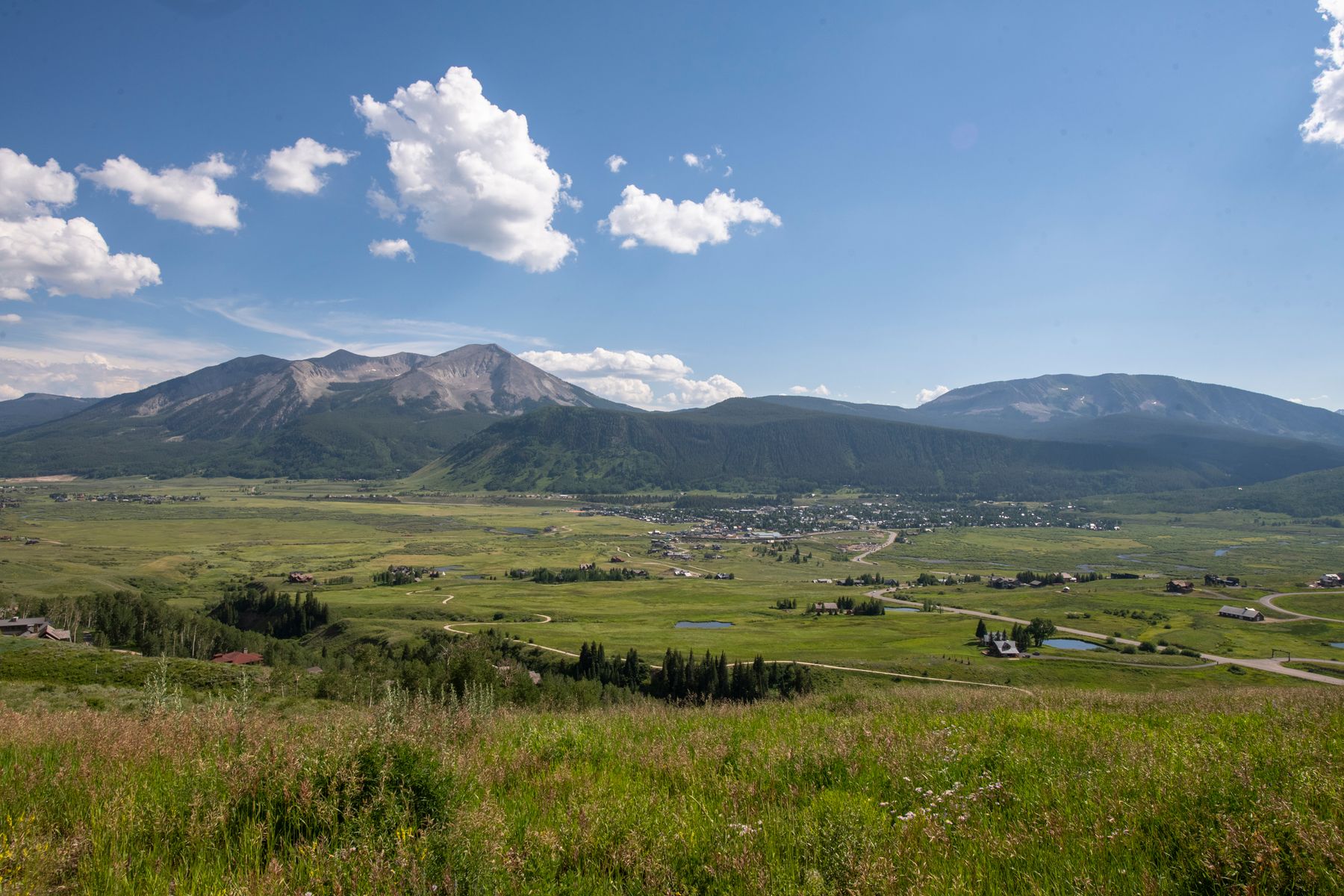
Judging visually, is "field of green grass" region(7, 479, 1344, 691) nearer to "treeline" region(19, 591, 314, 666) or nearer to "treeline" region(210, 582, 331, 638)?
"treeline" region(210, 582, 331, 638)

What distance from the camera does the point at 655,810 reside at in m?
5.98

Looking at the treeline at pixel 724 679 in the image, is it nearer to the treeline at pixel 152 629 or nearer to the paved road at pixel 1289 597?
the treeline at pixel 152 629

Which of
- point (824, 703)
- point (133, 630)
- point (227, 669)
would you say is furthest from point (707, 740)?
point (133, 630)

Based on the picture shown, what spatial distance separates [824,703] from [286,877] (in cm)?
1363

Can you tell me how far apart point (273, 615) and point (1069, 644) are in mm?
118697

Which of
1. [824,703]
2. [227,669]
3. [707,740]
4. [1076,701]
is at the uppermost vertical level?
[707,740]

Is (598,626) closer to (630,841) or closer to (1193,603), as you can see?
(630,841)

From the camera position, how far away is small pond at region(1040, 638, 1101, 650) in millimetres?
83625

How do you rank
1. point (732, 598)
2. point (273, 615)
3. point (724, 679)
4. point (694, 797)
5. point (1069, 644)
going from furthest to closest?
point (732, 598) → point (273, 615) → point (1069, 644) → point (724, 679) → point (694, 797)

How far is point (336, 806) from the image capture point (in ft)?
17.0

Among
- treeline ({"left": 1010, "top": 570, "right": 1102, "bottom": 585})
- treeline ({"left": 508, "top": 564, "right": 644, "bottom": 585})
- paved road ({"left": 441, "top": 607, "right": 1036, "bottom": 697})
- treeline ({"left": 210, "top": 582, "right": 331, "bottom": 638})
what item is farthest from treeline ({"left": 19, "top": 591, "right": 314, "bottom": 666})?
treeline ({"left": 1010, "top": 570, "right": 1102, "bottom": 585})

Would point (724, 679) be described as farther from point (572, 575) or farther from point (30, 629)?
point (572, 575)

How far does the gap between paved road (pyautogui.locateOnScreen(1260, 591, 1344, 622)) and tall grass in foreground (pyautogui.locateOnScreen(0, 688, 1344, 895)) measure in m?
136

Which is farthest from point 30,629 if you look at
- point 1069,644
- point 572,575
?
point 1069,644
